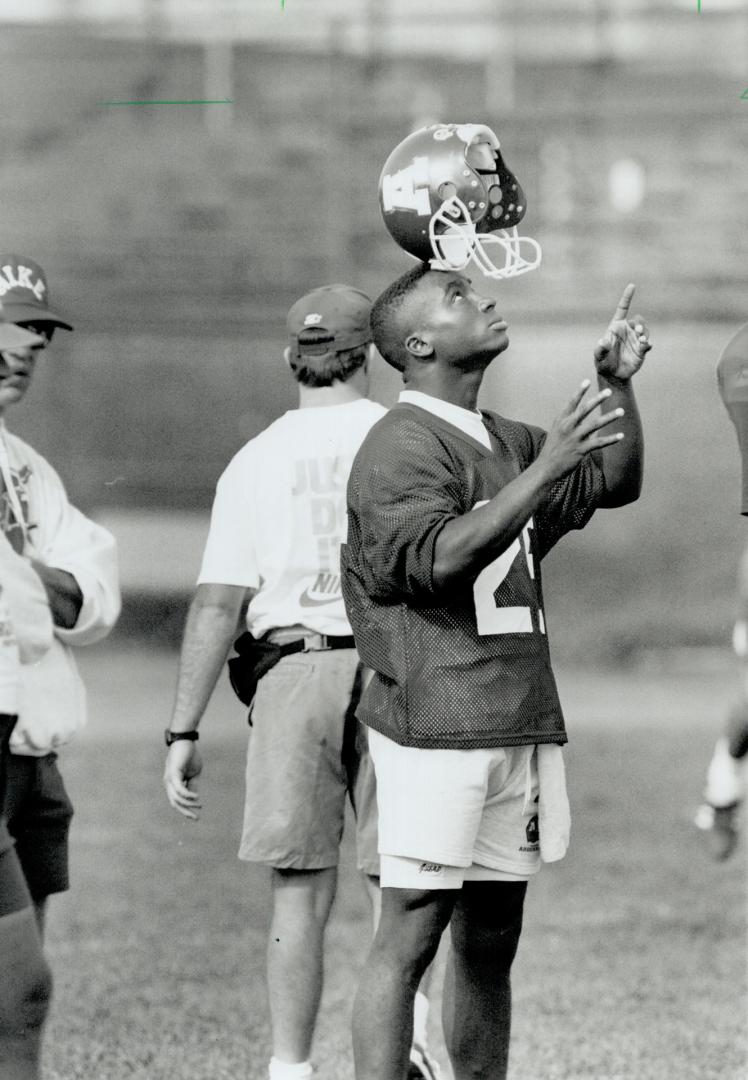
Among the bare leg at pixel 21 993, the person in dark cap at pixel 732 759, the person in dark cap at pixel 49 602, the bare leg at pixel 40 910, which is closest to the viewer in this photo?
the person in dark cap at pixel 732 759

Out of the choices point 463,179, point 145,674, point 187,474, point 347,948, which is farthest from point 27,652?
point 187,474

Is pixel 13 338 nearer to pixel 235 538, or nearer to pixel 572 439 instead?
pixel 235 538

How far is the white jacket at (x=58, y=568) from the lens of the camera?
3.32 meters

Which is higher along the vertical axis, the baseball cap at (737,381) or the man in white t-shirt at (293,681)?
the baseball cap at (737,381)

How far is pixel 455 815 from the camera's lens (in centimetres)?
282

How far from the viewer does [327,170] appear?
50.6 ft

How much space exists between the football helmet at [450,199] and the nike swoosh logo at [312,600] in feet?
2.69

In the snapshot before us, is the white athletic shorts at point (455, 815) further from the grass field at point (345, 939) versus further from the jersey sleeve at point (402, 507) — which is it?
the grass field at point (345, 939)

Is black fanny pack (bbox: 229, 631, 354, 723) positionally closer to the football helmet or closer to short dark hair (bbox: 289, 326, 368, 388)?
short dark hair (bbox: 289, 326, 368, 388)

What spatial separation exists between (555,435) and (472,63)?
42.0 feet

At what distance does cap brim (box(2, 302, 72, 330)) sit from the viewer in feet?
11.3

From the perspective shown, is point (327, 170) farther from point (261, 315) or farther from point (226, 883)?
point (226, 883)

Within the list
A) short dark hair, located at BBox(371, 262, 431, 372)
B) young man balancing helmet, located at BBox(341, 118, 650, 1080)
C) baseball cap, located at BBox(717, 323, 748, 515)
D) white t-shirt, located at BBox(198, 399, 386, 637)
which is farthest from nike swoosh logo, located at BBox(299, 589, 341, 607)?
baseball cap, located at BBox(717, 323, 748, 515)

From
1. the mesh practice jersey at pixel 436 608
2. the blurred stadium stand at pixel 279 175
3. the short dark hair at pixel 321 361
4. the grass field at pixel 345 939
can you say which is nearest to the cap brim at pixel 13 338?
the mesh practice jersey at pixel 436 608
